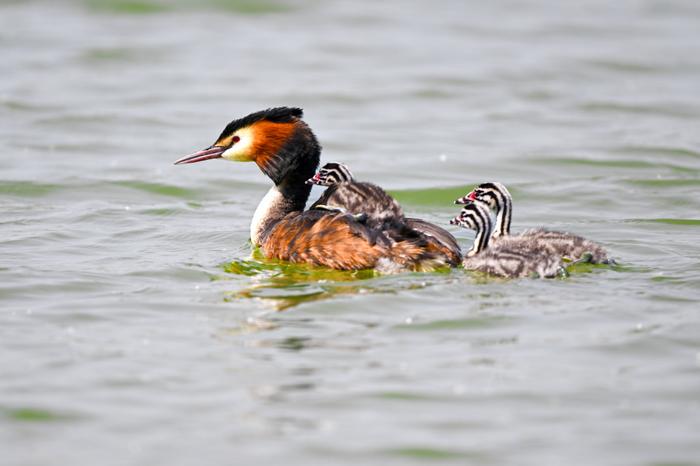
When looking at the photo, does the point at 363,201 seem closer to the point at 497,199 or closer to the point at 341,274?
the point at 341,274

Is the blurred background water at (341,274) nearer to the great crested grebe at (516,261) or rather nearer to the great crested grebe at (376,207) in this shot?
the great crested grebe at (516,261)

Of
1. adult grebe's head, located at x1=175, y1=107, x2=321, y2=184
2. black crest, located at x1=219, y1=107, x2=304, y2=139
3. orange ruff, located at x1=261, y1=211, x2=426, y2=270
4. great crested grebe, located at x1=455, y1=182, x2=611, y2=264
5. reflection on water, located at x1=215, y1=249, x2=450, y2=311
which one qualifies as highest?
black crest, located at x1=219, y1=107, x2=304, y2=139

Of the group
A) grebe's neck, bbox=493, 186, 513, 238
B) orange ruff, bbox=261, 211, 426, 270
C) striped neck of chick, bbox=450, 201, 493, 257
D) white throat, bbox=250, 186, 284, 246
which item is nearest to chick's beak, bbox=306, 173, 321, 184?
white throat, bbox=250, 186, 284, 246

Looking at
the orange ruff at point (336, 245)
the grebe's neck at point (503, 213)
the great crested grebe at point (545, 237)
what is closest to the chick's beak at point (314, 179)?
the orange ruff at point (336, 245)

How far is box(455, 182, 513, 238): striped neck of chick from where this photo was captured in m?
8.72

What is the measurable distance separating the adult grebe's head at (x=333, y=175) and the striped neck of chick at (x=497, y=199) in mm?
A: 951

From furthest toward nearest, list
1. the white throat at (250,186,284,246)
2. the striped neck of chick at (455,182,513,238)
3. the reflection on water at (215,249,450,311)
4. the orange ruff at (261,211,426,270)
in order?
the white throat at (250,186,284,246)
the striped neck of chick at (455,182,513,238)
the orange ruff at (261,211,426,270)
the reflection on water at (215,249,450,311)

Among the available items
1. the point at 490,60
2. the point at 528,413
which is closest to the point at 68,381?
the point at 528,413

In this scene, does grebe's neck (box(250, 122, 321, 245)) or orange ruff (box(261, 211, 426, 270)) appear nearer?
orange ruff (box(261, 211, 426, 270))

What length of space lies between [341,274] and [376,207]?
562mm

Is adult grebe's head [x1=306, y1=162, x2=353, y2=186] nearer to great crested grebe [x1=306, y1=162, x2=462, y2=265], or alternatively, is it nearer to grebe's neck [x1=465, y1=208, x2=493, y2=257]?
great crested grebe [x1=306, y1=162, x2=462, y2=265]

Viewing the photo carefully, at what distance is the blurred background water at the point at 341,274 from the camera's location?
599cm

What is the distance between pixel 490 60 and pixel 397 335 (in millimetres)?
11606

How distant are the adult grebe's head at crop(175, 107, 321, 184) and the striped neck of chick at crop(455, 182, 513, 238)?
1.39 meters
